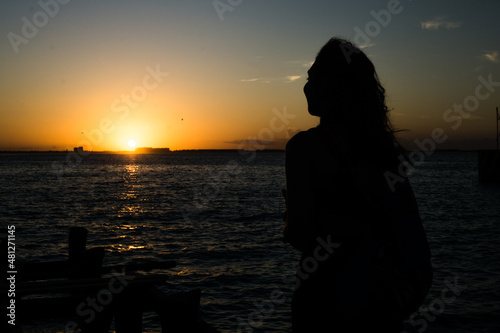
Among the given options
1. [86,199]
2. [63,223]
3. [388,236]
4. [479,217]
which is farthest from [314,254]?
[86,199]

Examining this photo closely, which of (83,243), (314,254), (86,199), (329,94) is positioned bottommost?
(86,199)

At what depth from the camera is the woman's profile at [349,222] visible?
6.32ft

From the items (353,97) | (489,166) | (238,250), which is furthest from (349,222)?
(489,166)

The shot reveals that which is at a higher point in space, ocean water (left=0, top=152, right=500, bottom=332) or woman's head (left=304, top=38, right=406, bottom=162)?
woman's head (left=304, top=38, right=406, bottom=162)

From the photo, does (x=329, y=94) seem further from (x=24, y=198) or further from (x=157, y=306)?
(x=24, y=198)

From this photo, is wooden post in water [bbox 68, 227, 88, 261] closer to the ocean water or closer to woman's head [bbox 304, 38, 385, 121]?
the ocean water

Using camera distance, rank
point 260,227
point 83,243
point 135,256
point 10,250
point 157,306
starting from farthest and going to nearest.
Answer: point 260,227 < point 135,256 < point 83,243 < point 10,250 < point 157,306

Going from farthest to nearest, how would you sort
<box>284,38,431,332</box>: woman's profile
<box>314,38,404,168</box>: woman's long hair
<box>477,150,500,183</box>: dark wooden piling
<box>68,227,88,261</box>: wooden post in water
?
<box>477,150,500,183</box>: dark wooden piling, <box>68,227,88,261</box>: wooden post in water, <box>314,38,404,168</box>: woman's long hair, <box>284,38,431,332</box>: woman's profile

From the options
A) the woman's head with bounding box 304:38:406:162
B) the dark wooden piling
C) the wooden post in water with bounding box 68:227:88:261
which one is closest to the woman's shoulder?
the woman's head with bounding box 304:38:406:162

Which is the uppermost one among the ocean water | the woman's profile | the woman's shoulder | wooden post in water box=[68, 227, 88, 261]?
the woman's shoulder

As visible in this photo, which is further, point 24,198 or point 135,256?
point 24,198

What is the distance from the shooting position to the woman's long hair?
215cm

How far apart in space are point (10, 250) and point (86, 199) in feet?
132

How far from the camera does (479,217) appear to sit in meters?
31.2
